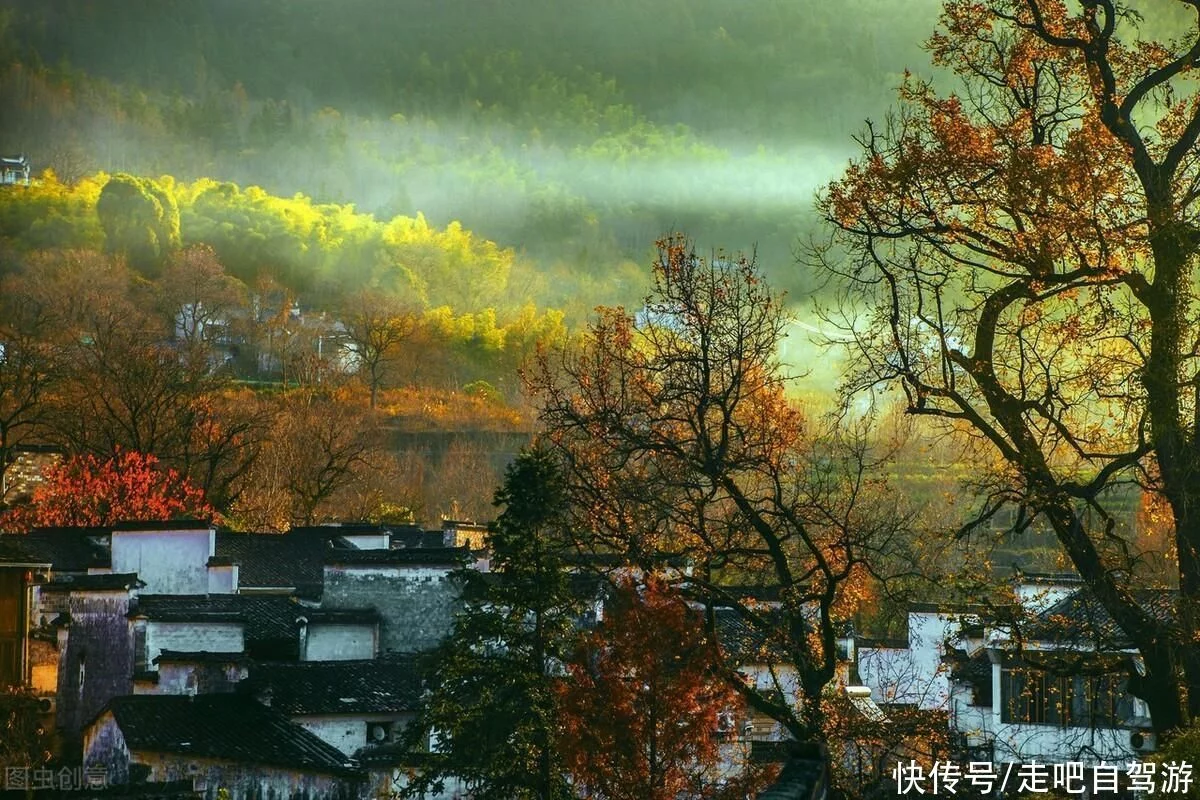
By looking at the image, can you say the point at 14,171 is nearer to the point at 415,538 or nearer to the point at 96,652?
the point at 415,538

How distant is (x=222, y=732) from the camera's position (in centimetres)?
2377

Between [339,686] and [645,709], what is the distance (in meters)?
7.39

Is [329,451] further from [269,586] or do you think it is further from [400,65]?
[400,65]

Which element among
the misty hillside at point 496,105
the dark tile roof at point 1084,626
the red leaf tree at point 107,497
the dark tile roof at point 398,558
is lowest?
the dark tile roof at point 1084,626

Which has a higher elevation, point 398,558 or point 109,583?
point 398,558

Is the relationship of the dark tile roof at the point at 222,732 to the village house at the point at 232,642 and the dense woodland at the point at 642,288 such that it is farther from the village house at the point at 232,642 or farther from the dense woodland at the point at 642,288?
the dense woodland at the point at 642,288

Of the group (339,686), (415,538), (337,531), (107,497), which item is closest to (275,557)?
(337,531)

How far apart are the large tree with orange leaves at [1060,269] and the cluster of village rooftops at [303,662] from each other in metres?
1.09

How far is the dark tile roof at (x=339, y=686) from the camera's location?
25.2 metres

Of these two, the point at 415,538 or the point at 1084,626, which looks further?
the point at 415,538

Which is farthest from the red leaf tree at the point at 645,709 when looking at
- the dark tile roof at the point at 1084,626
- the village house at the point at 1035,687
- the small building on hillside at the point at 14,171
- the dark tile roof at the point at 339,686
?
the small building on hillside at the point at 14,171

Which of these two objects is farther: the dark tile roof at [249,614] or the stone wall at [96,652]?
the stone wall at [96,652]

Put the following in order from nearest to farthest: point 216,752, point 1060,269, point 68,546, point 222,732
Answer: point 1060,269 < point 216,752 < point 222,732 < point 68,546

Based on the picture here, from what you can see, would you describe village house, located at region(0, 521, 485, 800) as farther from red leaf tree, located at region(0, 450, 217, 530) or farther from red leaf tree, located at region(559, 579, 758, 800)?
red leaf tree, located at region(0, 450, 217, 530)
